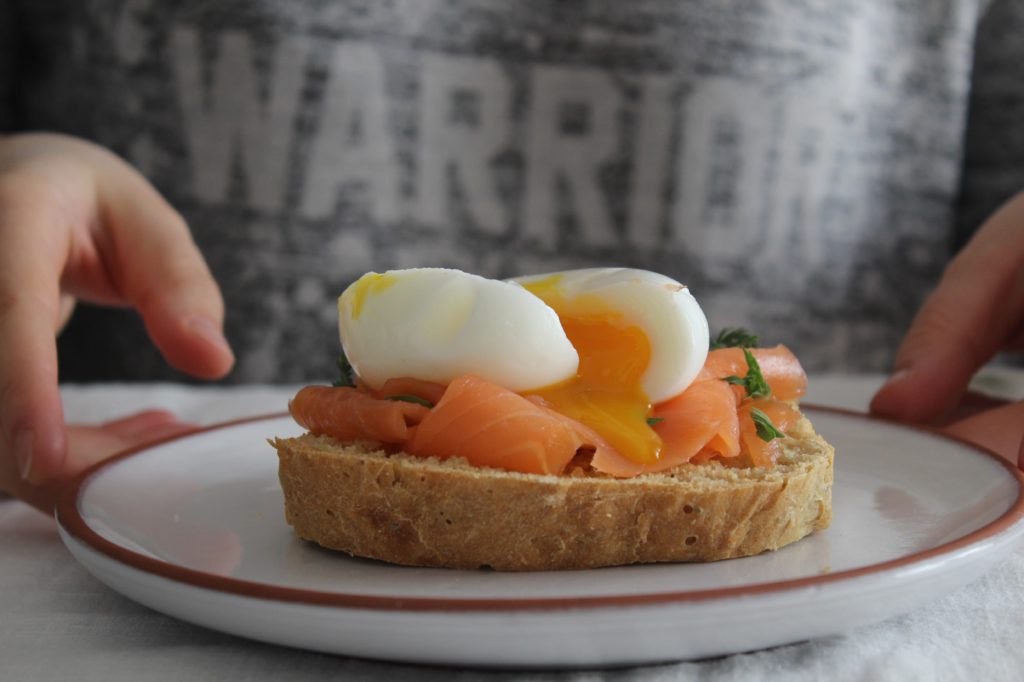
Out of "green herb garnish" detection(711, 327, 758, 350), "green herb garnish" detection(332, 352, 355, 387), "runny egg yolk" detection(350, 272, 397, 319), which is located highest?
"runny egg yolk" detection(350, 272, 397, 319)

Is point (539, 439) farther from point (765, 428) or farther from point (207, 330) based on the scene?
point (207, 330)

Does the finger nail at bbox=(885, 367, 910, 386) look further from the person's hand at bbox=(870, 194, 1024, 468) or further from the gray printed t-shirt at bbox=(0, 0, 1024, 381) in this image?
the gray printed t-shirt at bbox=(0, 0, 1024, 381)

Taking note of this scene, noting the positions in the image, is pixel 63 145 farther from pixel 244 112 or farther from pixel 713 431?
pixel 713 431

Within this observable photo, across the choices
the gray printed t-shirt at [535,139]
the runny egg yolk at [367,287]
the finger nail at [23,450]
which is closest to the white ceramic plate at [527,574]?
the finger nail at [23,450]

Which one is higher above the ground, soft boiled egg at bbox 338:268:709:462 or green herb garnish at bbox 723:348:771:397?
soft boiled egg at bbox 338:268:709:462

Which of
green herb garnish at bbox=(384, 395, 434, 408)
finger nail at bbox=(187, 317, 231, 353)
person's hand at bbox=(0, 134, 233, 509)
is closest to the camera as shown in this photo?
green herb garnish at bbox=(384, 395, 434, 408)

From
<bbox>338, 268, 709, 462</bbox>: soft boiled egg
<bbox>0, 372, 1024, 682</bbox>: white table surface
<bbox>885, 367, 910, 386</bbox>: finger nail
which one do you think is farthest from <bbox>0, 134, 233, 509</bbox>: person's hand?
<bbox>885, 367, 910, 386</bbox>: finger nail

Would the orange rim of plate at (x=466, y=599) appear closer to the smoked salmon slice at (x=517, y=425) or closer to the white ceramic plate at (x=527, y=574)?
the white ceramic plate at (x=527, y=574)

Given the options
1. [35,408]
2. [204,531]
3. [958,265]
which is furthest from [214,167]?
[958,265]
